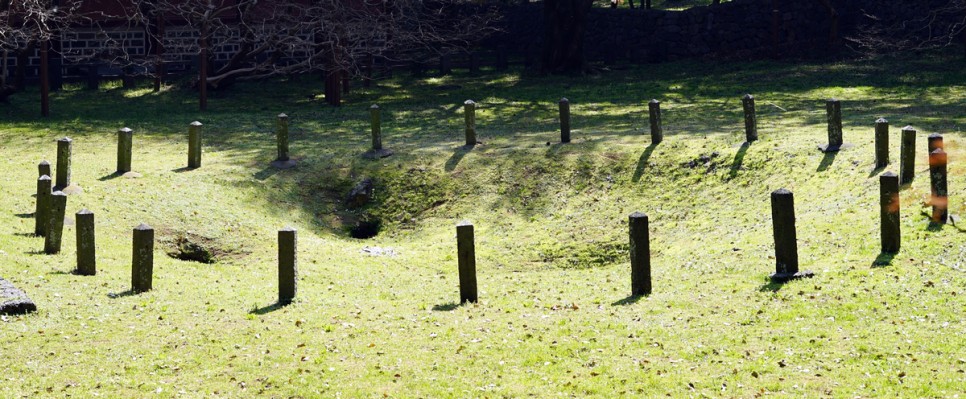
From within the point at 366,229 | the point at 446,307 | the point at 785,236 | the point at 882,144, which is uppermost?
the point at 882,144

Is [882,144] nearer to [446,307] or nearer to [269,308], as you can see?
[446,307]

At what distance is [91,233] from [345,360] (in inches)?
232

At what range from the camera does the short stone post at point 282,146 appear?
24.7m

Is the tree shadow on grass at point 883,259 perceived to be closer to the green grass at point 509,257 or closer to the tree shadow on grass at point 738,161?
the green grass at point 509,257

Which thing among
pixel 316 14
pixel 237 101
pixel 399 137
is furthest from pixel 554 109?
pixel 237 101

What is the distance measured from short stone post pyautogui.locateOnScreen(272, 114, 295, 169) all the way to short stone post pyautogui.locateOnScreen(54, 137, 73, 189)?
464cm

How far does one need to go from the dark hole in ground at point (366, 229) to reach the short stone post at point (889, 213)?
10.5 meters

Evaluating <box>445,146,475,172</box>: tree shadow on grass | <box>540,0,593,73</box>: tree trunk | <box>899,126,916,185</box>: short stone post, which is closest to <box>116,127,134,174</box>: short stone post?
<box>445,146,475,172</box>: tree shadow on grass

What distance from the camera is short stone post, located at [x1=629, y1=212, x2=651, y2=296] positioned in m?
14.2

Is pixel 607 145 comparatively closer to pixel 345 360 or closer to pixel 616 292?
pixel 616 292

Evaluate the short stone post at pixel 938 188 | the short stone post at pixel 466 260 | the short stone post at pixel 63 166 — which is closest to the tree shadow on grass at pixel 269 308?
the short stone post at pixel 466 260

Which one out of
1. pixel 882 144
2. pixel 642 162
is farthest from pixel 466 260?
pixel 642 162

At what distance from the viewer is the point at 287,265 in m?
14.7

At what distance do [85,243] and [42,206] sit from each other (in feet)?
9.17
